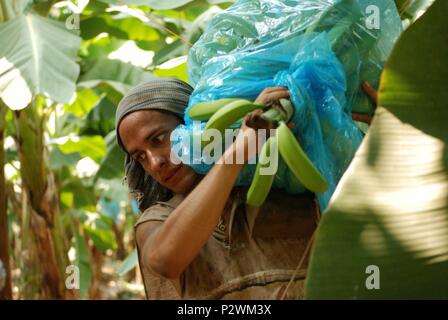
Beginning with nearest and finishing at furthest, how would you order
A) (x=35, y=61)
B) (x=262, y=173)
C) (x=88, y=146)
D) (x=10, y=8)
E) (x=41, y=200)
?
(x=262, y=173) → (x=35, y=61) → (x=10, y=8) → (x=41, y=200) → (x=88, y=146)

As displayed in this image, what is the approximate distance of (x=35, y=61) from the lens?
245 cm

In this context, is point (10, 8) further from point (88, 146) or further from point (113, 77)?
point (88, 146)

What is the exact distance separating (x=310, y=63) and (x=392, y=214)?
32 centimetres

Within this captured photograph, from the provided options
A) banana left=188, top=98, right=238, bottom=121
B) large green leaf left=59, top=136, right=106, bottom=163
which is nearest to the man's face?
banana left=188, top=98, right=238, bottom=121

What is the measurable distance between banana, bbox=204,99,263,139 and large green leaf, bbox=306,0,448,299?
22cm

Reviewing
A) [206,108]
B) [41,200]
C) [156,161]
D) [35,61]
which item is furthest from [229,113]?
[41,200]

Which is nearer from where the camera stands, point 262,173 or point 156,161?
point 262,173

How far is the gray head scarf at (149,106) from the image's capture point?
4.65 feet

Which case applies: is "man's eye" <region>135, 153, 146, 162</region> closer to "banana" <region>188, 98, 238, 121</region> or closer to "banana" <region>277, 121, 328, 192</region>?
"banana" <region>188, 98, 238, 121</region>

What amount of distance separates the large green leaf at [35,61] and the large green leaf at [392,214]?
1.45m

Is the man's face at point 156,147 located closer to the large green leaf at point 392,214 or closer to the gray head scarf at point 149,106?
the gray head scarf at point 149,106

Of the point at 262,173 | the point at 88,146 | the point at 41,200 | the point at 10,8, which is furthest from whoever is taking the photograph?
the point at 88,146

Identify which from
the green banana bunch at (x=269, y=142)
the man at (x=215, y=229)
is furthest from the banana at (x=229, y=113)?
the man at (x=215, y=229)
